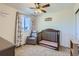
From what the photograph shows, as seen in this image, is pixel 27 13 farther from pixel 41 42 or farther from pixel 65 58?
pixel 65 58

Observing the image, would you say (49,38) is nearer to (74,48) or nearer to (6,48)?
(74,48)

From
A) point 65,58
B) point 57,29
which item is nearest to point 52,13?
point 57,29

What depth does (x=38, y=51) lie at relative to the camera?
4.96 ft

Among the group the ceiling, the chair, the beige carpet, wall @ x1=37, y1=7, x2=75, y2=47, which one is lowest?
the beige carpet

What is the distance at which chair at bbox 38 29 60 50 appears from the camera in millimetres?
1518

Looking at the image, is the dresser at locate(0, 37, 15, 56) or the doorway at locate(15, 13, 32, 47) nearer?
the dresser at locate(0, 37, 15, 56)

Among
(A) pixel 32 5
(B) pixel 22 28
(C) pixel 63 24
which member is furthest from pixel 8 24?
(C) pixel 63 24

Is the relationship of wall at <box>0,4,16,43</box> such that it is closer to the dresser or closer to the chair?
the dresser

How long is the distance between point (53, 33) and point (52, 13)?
0.32 metres

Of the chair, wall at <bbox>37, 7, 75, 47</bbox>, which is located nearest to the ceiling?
wall at <bbox>37, 7, 75, 47</bbox>

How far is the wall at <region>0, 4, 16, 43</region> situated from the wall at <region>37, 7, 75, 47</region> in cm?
42

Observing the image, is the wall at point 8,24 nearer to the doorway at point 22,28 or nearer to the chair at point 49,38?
the doorway at point 22,28

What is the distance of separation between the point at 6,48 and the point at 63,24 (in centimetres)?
94

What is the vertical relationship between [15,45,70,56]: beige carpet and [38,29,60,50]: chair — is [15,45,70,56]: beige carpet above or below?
below
